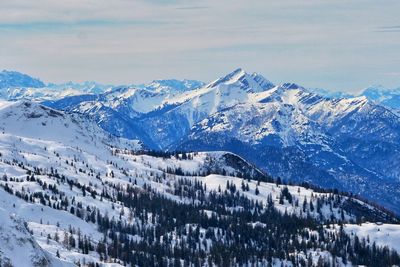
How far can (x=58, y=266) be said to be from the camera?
562 feet

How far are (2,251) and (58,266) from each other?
1905cm

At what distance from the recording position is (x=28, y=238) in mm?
167250

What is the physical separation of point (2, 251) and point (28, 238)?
1152cm

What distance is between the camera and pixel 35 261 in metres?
161

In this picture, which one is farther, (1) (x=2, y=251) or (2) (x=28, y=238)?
(2) (x=28, y=238)

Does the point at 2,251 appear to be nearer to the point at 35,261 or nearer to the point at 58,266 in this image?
the point at 35,261

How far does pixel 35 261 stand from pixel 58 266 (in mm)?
11004

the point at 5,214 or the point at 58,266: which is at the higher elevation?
the point at 5,214

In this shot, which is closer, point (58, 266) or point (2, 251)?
point (2, 251)

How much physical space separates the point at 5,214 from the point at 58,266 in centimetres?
1851

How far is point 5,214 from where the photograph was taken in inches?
6658

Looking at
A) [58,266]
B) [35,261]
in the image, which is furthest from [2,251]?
[58,266]

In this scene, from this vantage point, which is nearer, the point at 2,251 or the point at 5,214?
the point at 2,251
